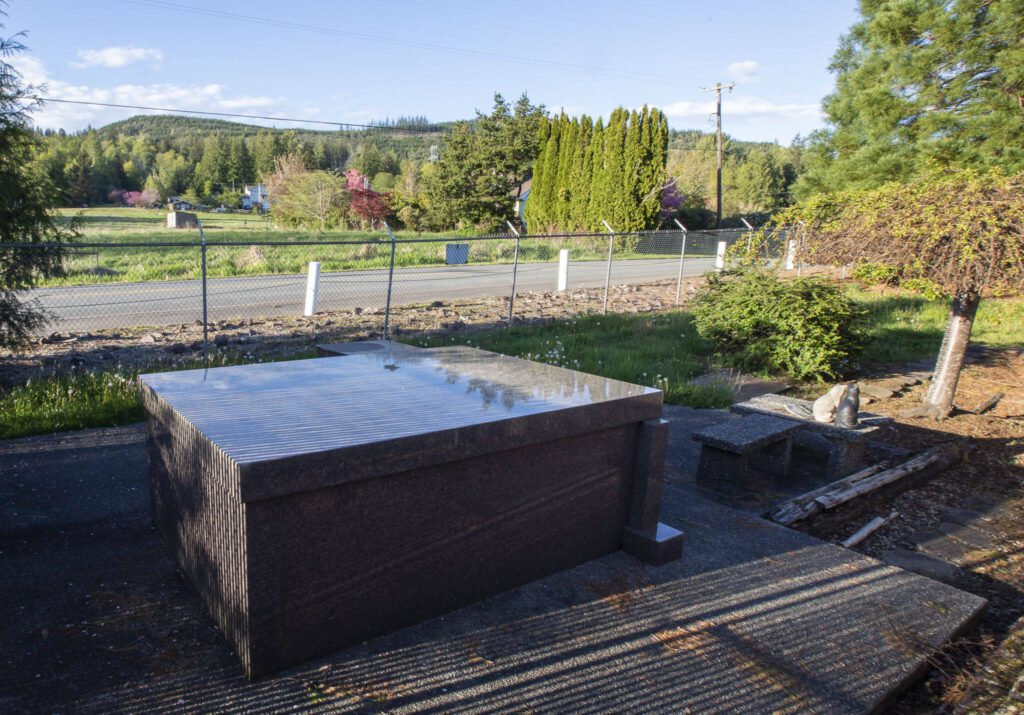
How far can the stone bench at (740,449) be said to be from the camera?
4625 millimetres

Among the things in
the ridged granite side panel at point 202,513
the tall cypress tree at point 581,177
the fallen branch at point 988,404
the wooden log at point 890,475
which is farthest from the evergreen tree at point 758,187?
the ridged granite side panel at point 202,513

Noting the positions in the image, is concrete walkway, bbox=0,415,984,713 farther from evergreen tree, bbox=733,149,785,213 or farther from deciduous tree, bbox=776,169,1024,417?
evergreen tree, bbox=733,149,785,213

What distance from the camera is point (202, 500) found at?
2791mm

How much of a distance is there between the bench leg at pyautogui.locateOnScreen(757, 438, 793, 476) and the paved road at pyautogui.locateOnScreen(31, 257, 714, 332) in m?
8.44

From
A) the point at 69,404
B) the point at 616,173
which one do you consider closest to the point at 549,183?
the point at 616,173

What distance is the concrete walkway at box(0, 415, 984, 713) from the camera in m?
2.45

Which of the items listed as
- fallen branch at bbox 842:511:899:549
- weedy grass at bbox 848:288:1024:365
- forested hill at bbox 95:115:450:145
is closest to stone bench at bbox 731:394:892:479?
fallen branch at bbox 842:511:899:549

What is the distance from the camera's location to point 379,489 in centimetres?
267

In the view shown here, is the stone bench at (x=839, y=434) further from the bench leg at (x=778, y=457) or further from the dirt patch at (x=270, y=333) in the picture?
the dirt patch at (x=270, y=333)

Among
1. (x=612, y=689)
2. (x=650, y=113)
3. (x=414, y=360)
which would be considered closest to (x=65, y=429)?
(x=414, y=360)

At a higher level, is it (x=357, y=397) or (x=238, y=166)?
(x=238, y=166)

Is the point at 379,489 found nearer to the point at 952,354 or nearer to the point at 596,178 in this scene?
the point at 952,354

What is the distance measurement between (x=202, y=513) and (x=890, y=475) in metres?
4.64

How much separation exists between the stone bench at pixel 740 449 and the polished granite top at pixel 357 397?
124 cm
